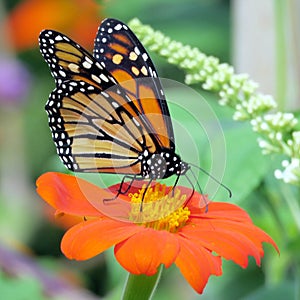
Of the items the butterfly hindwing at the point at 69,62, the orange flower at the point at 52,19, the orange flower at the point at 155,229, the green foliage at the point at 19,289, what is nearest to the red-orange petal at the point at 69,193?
the orange flower at the point at 155,229

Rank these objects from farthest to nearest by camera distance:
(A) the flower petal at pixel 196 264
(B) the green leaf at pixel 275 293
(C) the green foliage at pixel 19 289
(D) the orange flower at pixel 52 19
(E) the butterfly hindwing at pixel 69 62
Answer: (D) the orange flower at pixel 52 19 < (C) the green foliage at pixel 19 289 < (B) the green leaf at pixel 275 293 < (E) the butterfly hindwing at pixel 69 62 < (A) the flower petal at pixel 196 264

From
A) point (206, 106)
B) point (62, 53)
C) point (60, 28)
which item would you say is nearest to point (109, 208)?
point (62, 53)

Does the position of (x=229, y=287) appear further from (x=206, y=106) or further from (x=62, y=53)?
(x=62, y=53)

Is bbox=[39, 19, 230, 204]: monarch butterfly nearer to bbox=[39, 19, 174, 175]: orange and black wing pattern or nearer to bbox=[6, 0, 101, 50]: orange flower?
bbox=[39, 19, 174, 175]: orange and black wing pattern

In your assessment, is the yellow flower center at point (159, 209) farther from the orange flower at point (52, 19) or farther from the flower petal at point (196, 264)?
the orange flower at point (52, 19)

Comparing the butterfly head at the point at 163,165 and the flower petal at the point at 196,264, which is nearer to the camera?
the flower petal at the point at 196,264

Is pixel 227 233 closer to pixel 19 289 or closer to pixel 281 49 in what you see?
pixel 281 49

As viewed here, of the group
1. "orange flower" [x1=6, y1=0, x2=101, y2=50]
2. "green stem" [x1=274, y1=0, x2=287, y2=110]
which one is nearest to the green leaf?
"green stem" [x1=274, y1=0, x2=287, y2=110]
